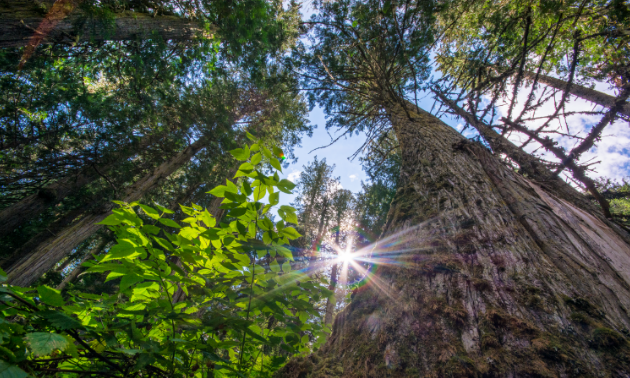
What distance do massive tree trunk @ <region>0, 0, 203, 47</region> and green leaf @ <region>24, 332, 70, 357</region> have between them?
17.7ft

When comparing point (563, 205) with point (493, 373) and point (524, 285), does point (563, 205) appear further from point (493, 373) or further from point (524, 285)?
point (493, 373)

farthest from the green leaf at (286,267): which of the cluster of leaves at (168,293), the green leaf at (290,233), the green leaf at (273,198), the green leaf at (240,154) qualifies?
the green leaf at (240,154)

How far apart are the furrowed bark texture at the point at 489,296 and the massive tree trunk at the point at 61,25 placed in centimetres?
588

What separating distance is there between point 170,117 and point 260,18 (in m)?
4.35

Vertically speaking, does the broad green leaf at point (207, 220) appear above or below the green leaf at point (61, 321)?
above

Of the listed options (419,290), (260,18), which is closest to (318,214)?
(260,18)

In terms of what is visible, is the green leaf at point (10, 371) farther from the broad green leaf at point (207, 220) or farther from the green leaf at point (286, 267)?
the green leaf at point (286, 267)

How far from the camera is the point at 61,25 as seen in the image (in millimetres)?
3807

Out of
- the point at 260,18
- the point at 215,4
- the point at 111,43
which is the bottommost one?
the point at 111,43

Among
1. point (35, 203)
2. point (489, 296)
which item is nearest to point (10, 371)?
point (489, 296)

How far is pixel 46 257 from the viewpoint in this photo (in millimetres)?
4664

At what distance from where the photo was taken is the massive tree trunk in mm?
3432

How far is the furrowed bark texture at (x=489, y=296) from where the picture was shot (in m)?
0.71

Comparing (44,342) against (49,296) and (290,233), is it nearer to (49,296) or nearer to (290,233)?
(49,296)
